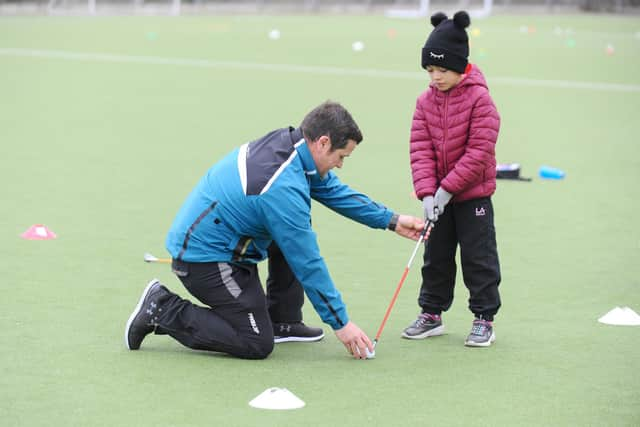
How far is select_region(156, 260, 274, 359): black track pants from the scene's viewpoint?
568cm

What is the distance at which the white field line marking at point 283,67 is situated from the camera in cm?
1853

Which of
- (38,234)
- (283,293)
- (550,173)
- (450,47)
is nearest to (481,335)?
(283,293)

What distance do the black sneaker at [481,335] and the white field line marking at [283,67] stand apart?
41.4ft

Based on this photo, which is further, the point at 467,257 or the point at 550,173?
the point at 550,173

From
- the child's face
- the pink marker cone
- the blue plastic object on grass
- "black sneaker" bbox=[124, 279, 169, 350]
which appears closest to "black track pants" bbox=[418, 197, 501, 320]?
the child's face

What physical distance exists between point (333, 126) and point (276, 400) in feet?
4.35

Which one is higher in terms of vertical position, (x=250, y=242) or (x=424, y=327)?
(x=250, y=242)

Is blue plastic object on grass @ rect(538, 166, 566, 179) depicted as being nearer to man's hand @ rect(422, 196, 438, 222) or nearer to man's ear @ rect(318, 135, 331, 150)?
man's hand @ rect(422, 196, 438, 222)

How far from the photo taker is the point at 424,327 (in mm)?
6188

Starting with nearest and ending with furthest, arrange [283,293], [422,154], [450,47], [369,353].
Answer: [369,353]
[450,47]
[422,154]
[283,293]

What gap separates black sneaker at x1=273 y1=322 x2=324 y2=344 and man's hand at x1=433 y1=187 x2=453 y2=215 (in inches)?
35.0

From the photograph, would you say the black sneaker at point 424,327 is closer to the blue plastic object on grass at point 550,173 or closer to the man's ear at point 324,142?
the man's ear at point 324,142

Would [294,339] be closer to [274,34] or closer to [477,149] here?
[477,149]

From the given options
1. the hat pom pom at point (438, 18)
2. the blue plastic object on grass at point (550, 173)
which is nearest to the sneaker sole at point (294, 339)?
the hat pom pom at point (438, 18)
